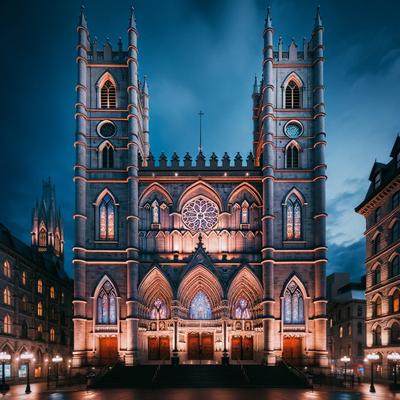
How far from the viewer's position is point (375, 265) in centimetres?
4547

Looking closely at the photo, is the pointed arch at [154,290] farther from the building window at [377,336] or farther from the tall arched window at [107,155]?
the building window at [377,336]

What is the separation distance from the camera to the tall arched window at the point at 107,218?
46781 millimetres

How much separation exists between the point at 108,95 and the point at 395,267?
3303cm

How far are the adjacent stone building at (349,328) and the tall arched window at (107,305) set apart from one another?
27.7 metres

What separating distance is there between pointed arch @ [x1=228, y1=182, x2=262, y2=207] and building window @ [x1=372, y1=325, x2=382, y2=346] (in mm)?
16264

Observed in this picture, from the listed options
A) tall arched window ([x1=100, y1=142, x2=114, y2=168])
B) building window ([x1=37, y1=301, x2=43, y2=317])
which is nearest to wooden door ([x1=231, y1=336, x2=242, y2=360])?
tall arched window ([x1=100, y1=142, x2=114, y2=168])

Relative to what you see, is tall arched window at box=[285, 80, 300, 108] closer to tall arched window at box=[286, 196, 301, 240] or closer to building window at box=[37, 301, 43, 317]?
tall arched window at box=[286, 196, 301, 240]

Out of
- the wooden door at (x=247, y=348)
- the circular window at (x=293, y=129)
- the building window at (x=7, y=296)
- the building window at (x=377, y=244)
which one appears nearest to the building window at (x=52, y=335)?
the building window at (x=7, y=296)

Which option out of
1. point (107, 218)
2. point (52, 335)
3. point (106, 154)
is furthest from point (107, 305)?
point (52, 335)

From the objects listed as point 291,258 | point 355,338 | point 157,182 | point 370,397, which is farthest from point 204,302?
point 355,338

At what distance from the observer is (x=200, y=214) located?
4809 cm

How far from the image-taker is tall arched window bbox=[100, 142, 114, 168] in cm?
4803

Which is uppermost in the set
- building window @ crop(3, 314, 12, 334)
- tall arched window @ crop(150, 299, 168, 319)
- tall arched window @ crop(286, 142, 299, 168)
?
tall arched window @ crop(286, 142, 299, 168)

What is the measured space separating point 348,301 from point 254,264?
23.5m
